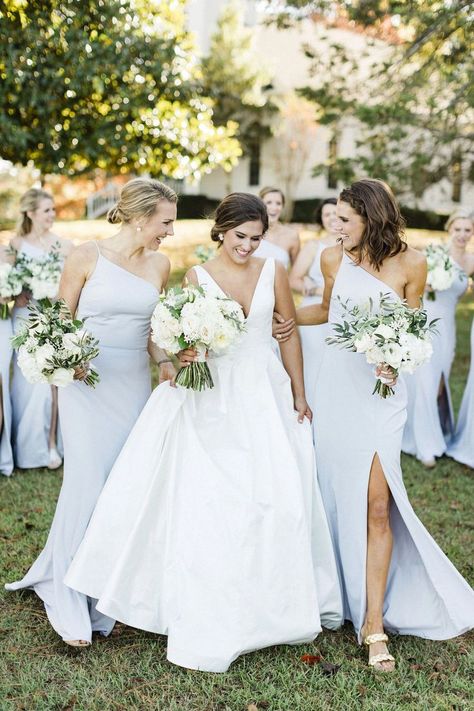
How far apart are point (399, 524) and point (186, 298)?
191 cm

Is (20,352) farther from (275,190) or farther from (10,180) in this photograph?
→ (10,180)

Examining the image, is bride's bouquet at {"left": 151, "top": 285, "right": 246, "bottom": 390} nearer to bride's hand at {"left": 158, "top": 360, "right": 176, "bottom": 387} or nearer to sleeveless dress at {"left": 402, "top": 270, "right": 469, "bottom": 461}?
bride's hand at {"left": 158, "top": 360, "right": 176, "bottom": 387}

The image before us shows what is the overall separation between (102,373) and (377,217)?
6.19ft

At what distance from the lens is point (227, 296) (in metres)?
4.48

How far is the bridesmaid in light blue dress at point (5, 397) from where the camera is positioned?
781 cm

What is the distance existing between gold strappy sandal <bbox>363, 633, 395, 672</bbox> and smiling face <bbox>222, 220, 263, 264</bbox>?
2279 millimetres

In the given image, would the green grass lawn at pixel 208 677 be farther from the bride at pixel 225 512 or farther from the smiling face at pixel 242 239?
the smiling face at pixel 242 239

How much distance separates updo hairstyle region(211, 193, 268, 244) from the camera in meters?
4.62

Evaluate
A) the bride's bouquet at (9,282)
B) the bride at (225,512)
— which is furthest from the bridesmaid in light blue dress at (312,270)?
the bride at (225,512)

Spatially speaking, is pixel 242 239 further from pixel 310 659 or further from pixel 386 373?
pixel 310 659

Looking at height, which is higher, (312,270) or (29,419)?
(312,270)

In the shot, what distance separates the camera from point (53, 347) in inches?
172

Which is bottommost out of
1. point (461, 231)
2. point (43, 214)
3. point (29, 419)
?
point (29, 419)

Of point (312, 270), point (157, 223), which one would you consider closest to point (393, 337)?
point (157, 223)
